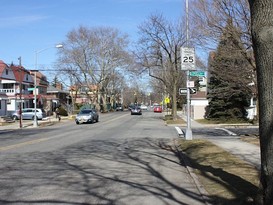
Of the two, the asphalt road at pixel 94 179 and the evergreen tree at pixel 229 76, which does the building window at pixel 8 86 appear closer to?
the evergreen tree at pixel 229 76

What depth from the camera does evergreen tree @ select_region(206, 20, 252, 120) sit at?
19.9m

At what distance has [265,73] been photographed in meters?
6.00

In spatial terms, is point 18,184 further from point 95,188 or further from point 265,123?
point 265,123

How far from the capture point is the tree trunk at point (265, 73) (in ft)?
19.4

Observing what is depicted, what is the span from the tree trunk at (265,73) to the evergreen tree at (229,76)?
13.3 metres

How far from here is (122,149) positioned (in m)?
17.6

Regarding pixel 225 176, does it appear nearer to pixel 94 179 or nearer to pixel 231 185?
pixel 231 185

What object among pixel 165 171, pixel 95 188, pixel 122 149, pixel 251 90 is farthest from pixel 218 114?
pixel 95 188

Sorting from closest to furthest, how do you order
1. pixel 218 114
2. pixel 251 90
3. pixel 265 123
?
pixel 265 123 < pixel 251 90 < pixel 218 114

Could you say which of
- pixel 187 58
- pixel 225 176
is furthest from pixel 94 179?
pixel 187 58

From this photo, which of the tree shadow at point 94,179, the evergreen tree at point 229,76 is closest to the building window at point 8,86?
the evergreen tree at point 229,76

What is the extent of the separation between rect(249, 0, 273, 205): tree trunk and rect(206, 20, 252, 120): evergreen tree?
13266 millimetres

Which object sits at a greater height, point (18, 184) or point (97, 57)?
point (97, 57)

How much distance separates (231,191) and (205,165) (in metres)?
4.02
